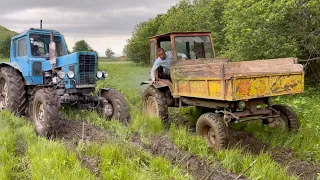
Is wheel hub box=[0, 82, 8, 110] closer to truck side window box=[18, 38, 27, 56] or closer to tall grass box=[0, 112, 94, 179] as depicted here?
truck side window box=[18, 38, 27, 56]

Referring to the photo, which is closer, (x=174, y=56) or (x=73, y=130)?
(x=73, y=130)

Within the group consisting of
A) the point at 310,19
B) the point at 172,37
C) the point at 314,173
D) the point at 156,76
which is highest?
the point at 310,19

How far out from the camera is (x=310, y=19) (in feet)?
36.7

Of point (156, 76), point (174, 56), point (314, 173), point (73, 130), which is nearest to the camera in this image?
point (314, 173)

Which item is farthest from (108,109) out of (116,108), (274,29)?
(274,29)

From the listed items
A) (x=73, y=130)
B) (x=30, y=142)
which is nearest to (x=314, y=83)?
(x=73, y=130)

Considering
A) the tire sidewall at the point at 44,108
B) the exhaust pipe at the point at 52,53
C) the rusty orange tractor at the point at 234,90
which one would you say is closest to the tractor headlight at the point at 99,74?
the exhaust pipe at the point at 52,53

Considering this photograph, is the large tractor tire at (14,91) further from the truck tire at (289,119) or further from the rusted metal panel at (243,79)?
the truck tire at (289,119)

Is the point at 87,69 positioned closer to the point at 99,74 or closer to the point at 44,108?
the point at 99,74

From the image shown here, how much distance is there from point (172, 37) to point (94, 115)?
8.53 ft

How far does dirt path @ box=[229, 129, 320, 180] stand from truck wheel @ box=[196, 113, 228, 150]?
0.27 metres

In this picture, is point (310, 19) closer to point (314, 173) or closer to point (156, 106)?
point (156, 106)

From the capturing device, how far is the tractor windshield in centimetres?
809

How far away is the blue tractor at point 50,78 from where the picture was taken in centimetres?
768
